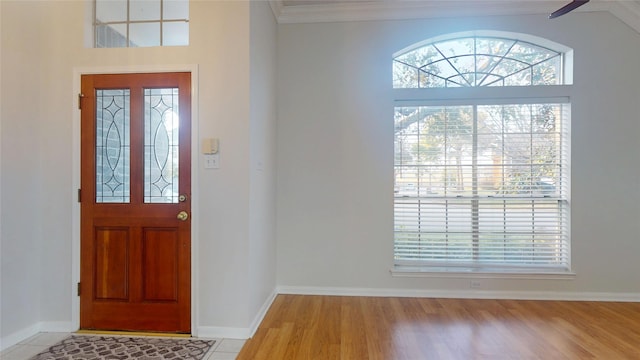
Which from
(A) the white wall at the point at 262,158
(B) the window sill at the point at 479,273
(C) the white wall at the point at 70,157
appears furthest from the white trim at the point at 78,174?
(B) the window sill at the point at 479,273

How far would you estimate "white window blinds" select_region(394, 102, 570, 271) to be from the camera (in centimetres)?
358

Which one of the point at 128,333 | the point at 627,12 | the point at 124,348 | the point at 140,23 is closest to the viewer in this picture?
the point at 124,348

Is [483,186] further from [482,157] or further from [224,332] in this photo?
[224,332]

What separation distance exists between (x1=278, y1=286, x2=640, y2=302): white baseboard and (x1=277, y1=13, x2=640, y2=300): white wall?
0.01 meters

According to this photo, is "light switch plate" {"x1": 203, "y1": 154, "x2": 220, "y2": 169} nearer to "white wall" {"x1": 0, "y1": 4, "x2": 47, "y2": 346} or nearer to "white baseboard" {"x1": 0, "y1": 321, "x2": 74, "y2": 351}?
"white wall" {"x1": 0, "y1": 4, "x2": 47, "y2": 346}

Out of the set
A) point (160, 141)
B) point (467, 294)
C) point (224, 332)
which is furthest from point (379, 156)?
point (224, 332)

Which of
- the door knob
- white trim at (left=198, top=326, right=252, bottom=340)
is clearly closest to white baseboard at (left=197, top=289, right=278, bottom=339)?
white trim at (left=198, top=326, right=252, bottom=340)

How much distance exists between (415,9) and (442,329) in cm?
322

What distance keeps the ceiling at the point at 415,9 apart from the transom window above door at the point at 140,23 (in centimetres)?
103

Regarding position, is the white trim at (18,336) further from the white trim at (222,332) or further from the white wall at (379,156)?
the white wall at (379,156)

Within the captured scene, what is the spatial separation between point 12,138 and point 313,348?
2824 mm

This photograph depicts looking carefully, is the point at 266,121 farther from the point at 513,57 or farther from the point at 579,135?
the point at 579,135

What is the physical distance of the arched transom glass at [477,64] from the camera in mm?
3668

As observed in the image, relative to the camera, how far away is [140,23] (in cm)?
286
